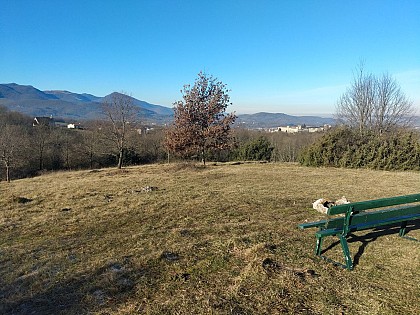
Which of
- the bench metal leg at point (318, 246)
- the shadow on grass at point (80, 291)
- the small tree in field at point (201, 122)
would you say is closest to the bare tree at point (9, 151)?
the small tree in field at point (201, 122)

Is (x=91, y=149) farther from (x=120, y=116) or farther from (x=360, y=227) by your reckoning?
(x=360, y=227)

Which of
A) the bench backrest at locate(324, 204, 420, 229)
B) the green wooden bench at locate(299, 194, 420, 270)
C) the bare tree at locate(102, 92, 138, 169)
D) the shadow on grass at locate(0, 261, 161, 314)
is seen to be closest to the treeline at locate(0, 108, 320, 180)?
the bare tree at locate(102, 92, 138, 169)

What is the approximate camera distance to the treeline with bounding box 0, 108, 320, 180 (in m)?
Result: 29.3

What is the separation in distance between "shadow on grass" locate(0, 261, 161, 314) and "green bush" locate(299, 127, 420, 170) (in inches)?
663

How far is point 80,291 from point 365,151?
1818 cm

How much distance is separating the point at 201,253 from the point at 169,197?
4.70 m

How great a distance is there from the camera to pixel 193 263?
4.22 m

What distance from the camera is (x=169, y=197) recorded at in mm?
9109

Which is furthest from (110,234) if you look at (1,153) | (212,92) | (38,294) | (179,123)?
(1,153)

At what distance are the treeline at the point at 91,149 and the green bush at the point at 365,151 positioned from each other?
9506 millimetres

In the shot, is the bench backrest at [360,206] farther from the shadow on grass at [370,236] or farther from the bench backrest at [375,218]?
the shadow on grass at [370,236]

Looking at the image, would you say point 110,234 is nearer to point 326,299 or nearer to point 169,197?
point 169,197

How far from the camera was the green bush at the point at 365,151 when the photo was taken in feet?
54.3

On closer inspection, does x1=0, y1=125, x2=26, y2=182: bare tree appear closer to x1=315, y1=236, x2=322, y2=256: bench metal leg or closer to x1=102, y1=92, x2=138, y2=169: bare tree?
x1=102, y1=92, x2=138, y2=169: bare tree
